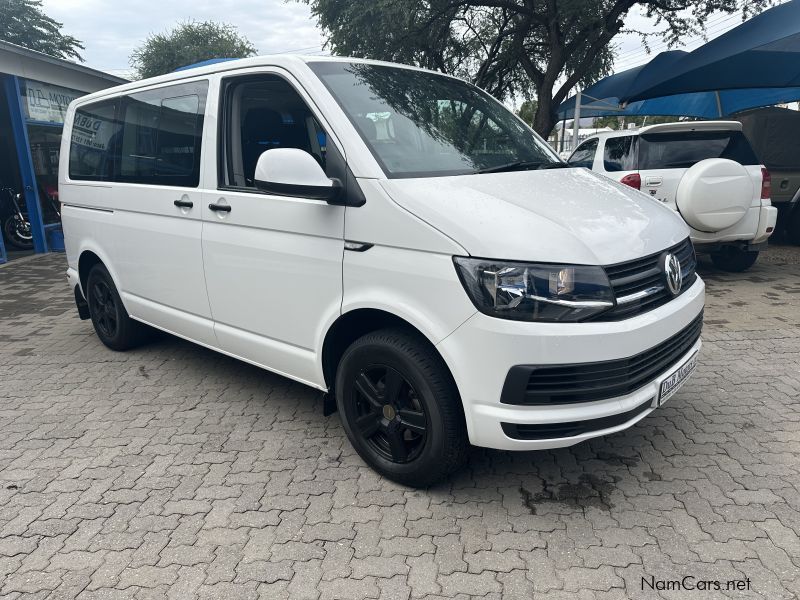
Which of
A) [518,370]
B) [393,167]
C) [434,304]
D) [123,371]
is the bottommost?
[123,371]

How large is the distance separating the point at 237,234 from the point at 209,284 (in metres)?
0.46

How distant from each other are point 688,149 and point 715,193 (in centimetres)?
110

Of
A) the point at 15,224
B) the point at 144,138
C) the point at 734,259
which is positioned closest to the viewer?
the point at 144,138

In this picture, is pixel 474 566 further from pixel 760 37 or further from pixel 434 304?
pixel 760 37

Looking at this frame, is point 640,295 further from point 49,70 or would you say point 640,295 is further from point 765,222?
point 49,70

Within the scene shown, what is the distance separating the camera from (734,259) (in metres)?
7.56

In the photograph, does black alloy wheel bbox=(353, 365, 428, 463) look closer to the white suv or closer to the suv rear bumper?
the white suv

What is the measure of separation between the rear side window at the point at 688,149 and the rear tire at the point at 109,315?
575cm

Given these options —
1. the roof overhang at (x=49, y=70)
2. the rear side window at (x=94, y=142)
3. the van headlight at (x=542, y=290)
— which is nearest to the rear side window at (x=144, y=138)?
the rear side window at (x=94, y=142)

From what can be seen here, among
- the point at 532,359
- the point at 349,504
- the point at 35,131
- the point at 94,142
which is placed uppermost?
the point at 35,131

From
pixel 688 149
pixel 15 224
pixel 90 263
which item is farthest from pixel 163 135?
pixel 15 224

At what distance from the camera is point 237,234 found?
3.30 metres

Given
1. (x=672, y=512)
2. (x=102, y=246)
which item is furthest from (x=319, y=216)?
(x=102, y=246)

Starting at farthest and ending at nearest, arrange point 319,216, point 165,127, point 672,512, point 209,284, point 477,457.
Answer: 1. point 165,127
2. point 209,284
3. point 477,457
4. point 319,216
5. point 672,512
